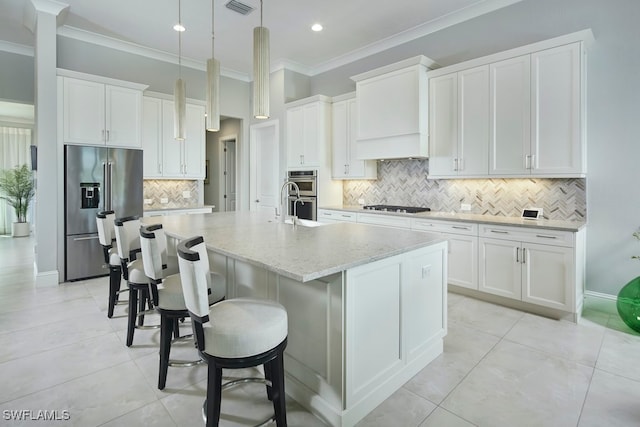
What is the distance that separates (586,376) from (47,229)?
217 inches

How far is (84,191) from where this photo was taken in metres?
4.42

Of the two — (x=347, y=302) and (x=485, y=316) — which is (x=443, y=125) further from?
(x=347, y=302)

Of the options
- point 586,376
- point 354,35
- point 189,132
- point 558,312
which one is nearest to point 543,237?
point 558,312

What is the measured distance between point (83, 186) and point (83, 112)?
95 centimetres

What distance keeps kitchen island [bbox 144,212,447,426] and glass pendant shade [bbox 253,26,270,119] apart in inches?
37.2

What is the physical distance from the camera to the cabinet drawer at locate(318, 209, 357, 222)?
4.94 metres

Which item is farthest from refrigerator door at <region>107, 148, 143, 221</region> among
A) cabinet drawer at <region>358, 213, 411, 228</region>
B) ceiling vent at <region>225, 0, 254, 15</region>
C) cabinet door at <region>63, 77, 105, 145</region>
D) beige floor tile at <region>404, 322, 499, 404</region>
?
beige floor tile at <region>404, 322, 499, 404</region>

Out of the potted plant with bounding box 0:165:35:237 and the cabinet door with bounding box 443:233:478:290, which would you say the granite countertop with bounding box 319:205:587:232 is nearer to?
the cabinet door with bounding box 443:233:478:290

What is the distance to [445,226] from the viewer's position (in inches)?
154

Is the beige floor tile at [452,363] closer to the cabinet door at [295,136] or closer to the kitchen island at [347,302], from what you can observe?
the kitchen island at [347,302]

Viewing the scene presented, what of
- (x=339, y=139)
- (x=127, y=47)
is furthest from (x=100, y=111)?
(x=339, y=139)

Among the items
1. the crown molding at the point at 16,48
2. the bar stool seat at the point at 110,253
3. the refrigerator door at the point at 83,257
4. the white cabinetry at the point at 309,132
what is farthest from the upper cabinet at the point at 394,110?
the crown molding at the point at 16,48

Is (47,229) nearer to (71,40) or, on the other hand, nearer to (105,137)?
(105,137)

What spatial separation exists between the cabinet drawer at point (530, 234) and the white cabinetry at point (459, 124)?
69 centimetres
